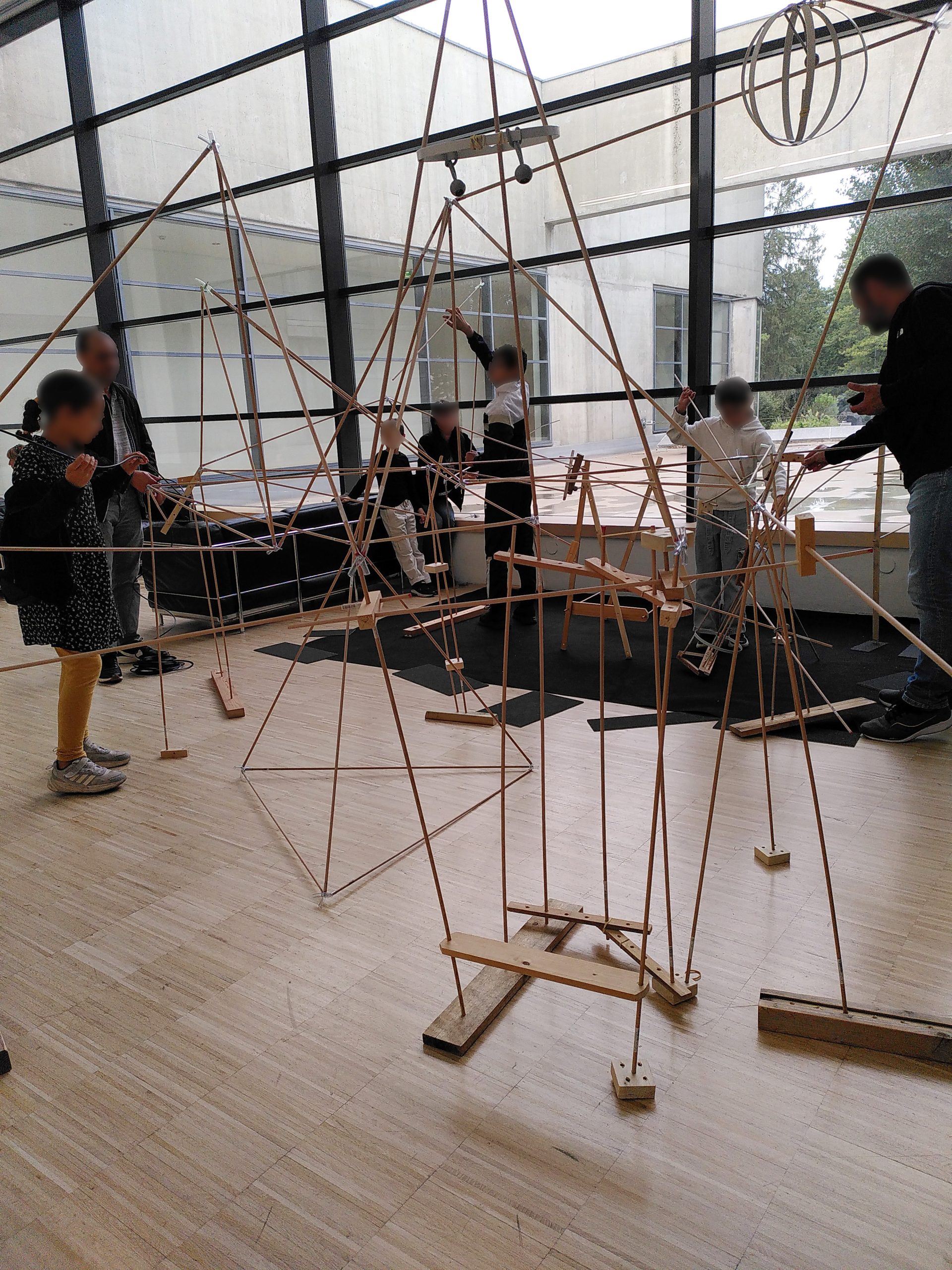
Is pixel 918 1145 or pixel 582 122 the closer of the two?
pixel 918 1145

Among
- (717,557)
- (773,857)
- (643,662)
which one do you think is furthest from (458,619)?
(773,857)

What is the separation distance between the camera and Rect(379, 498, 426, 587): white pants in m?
5.79

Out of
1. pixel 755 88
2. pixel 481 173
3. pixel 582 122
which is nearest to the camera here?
pixel 755 88

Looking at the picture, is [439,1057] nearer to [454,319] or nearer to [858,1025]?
[858,1025]

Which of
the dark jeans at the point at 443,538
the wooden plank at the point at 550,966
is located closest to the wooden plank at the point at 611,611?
the wooden plank at the point at 550,966

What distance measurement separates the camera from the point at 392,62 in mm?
6203

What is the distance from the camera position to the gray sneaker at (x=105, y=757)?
3.18 m

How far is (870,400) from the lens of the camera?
2908mm

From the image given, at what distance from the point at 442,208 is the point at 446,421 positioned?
1.66 meters

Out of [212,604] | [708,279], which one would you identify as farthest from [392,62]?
[212,604]

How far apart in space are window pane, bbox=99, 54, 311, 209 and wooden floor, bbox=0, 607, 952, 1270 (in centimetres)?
560

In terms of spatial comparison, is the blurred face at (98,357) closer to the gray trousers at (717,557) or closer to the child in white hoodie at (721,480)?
the child in white hoodie at (721,480)

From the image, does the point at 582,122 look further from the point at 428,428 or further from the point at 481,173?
the point at 428,428

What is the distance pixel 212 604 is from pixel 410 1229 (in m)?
4.35
